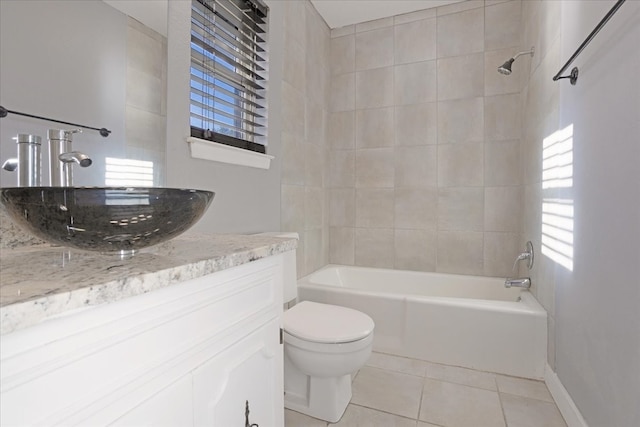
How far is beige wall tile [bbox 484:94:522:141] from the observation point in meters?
2.56

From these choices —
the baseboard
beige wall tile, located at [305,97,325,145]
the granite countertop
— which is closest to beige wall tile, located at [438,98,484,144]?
beige wall tile, located at [305,97,325,145]

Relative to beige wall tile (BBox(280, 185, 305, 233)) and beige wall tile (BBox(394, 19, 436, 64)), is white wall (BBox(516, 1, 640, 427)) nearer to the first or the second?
beige wall tile (BBox(394, 19, 436, 64))

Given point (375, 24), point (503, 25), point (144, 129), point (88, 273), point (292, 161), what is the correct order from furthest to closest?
point (375, 24), point (503, 25), point (292, 161), point (144, 129), point (88, 273)

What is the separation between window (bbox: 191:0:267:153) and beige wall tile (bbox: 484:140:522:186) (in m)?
1.77

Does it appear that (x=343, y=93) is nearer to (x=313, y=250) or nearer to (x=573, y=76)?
(x=313, y=250)

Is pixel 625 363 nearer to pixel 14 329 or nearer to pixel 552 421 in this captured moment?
pixel 552 421

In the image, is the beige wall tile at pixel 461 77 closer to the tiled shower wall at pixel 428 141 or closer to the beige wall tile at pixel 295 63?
the tiled shower wall at pixel 428 141

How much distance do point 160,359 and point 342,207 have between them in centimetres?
259

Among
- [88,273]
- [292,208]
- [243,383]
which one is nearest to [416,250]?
[292,208]

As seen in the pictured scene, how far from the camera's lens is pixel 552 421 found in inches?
62.2

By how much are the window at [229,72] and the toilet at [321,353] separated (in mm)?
772

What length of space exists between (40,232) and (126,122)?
0.56 metres

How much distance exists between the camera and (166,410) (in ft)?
2.04

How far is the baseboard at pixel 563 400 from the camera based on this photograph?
146cm
